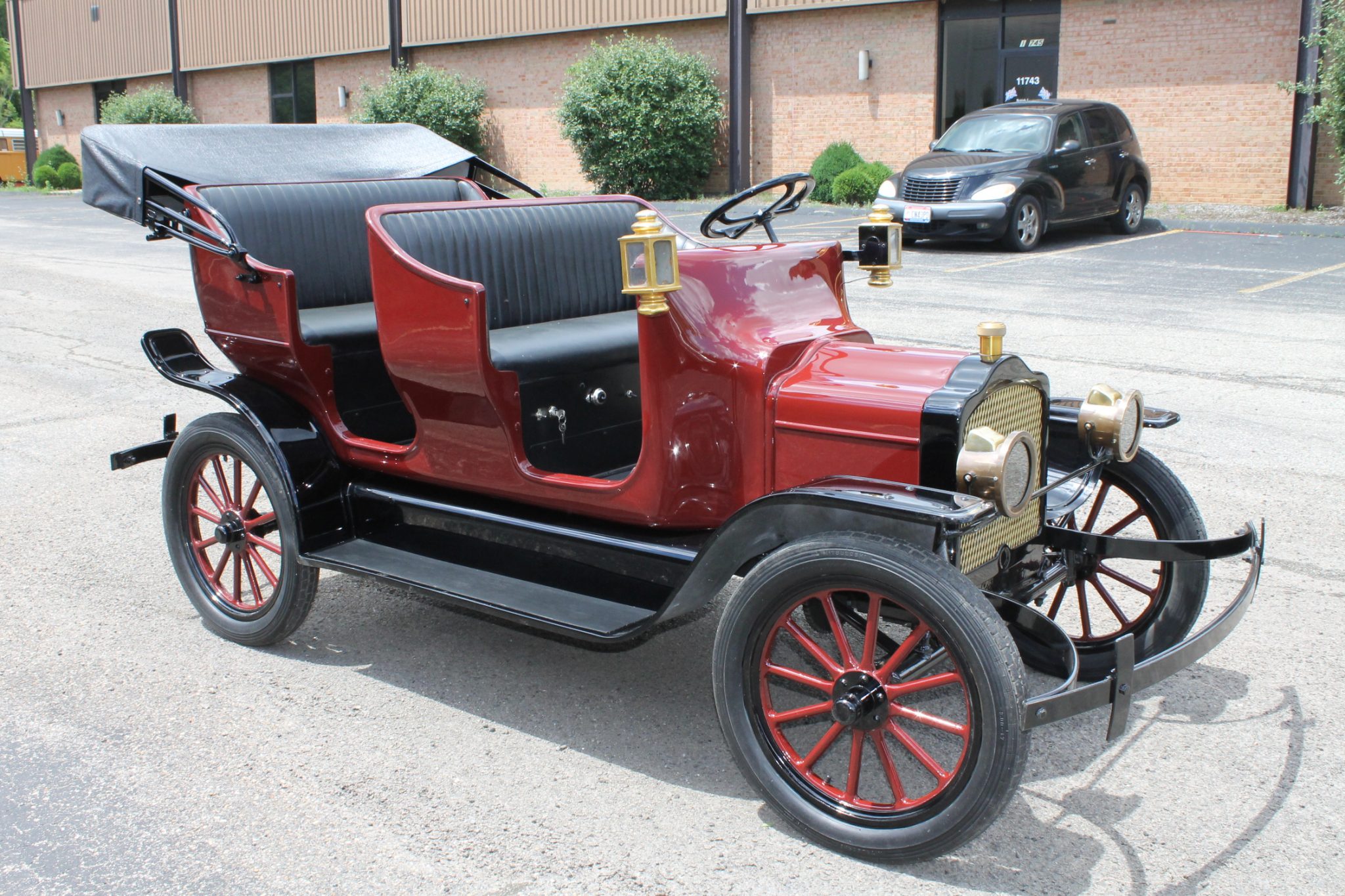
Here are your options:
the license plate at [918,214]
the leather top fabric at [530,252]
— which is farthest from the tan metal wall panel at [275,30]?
the leather top fabric at [530,252]

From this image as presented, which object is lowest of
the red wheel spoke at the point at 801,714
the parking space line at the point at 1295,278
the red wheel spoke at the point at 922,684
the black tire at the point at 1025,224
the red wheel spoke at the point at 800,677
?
the red wheel spoke at the point at 801,714

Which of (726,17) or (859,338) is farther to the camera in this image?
(726,17)

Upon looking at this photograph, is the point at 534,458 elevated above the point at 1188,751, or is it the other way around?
the point at 534,458

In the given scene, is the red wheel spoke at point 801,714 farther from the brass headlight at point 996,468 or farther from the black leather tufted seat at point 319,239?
the black leather tufted seat at point 319,239

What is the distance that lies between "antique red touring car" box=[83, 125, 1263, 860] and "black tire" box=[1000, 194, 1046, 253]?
9.65m

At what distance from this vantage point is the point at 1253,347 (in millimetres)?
8070

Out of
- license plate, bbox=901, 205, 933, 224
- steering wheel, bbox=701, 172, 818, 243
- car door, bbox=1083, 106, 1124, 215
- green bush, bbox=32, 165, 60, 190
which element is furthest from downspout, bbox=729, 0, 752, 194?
green bush, bbox=32, 165, 60, 190

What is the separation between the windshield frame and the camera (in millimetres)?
14055

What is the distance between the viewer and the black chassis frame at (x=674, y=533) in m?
2.66

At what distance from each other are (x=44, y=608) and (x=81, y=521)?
1.04 m

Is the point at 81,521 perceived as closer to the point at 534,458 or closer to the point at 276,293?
the point at 276,293

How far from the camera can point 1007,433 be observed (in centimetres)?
308

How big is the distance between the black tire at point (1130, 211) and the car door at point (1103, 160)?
0.22 meters

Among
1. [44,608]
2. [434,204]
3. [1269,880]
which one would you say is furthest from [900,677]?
[44,608]
